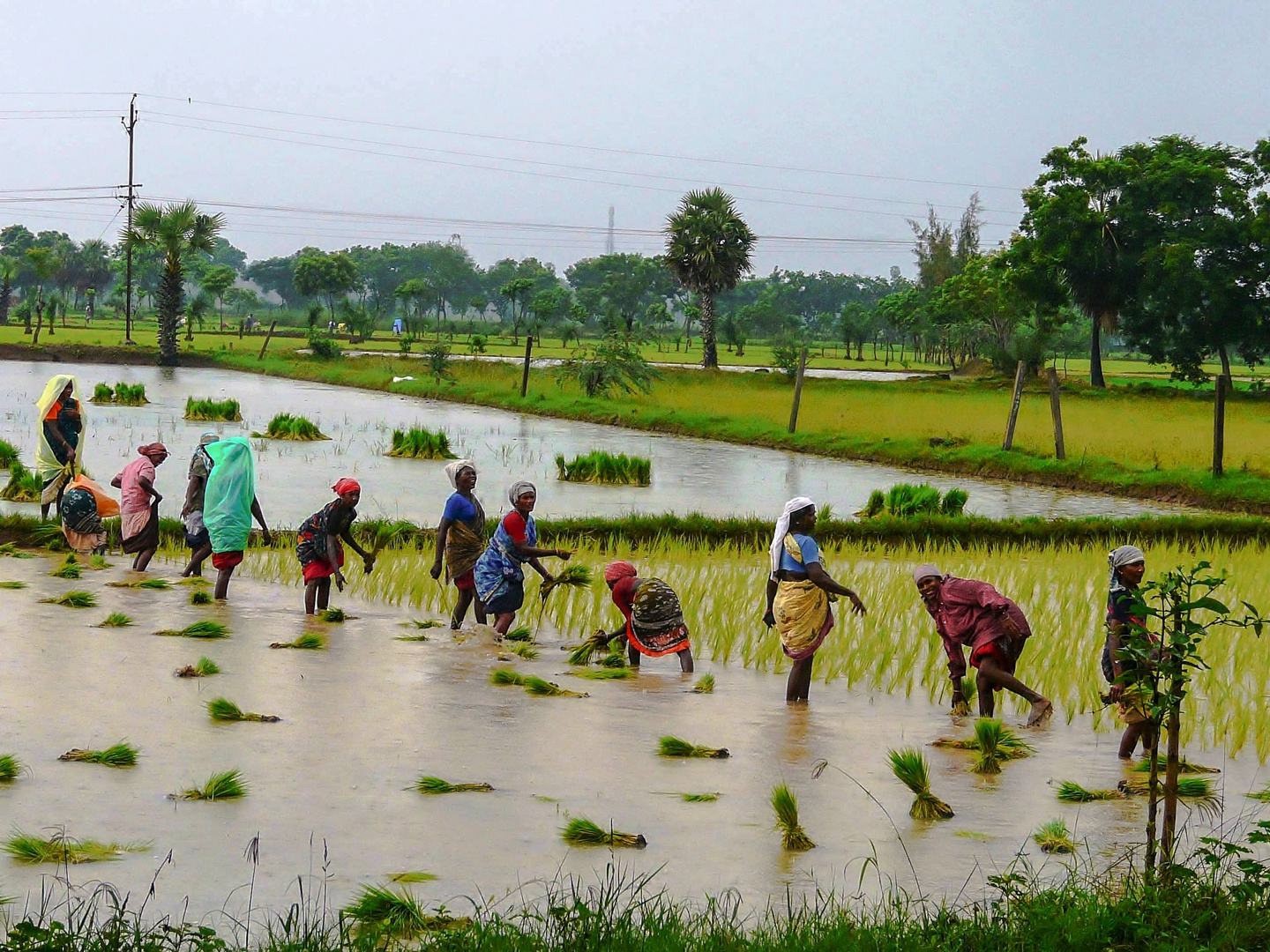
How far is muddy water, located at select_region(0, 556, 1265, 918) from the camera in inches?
208

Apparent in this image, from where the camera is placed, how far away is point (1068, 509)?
61.3ft

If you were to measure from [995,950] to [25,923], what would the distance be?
281cm

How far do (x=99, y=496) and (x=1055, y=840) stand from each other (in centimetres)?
1001

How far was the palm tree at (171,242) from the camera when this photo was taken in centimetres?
4950

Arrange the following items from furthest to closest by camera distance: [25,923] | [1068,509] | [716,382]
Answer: [716,382], [1068,509], [25,923]

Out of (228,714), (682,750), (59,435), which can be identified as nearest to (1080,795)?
(682,750)

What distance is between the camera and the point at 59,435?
1385 cm

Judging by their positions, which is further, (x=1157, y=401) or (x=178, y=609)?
(x=1157, y=401)

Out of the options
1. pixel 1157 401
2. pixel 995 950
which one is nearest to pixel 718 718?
pixel 995 950

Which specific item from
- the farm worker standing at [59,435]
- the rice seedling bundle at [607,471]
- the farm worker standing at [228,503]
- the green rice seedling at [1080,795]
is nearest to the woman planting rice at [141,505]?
the farm worker standing at [228,503]

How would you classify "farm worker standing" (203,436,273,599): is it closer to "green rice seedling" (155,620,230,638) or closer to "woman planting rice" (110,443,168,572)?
"woman planting rice" (110,443,168,572)

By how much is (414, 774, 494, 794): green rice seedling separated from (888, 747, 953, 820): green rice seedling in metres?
1.80

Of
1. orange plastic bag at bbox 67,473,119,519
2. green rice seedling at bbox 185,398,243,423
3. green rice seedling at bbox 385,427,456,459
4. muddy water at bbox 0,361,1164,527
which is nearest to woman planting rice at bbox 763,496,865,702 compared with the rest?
orange plastic bag at bbox 67,473,119,519

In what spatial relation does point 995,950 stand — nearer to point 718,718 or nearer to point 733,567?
point 718,718
